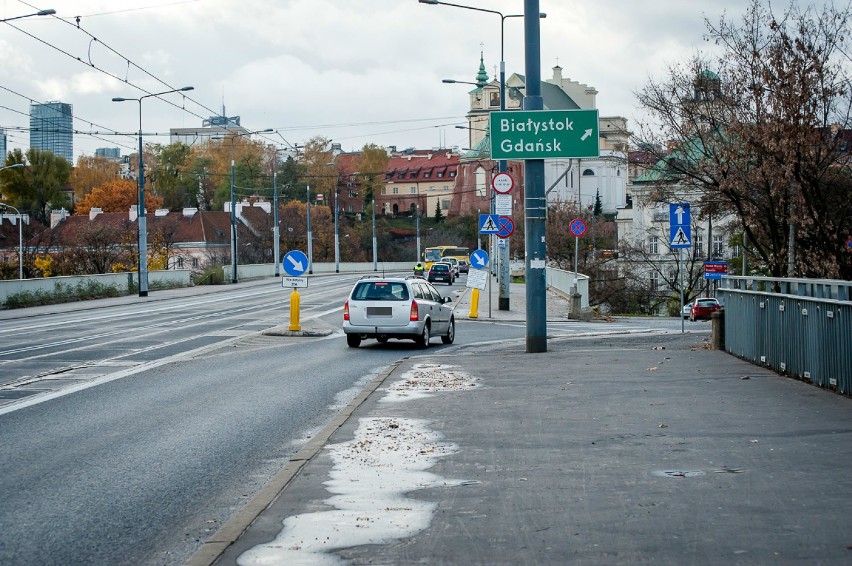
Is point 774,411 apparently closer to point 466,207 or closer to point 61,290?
point 61,290

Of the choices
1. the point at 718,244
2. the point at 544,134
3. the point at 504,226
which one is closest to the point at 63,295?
the point at 504,226

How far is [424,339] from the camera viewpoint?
79.2 ft

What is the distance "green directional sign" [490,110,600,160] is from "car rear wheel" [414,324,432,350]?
518cm

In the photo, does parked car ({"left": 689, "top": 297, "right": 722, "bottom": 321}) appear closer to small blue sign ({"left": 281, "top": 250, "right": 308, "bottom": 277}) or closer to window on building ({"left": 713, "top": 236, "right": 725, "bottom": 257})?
window on building ({"left": 713, "top": 236, "right": 725, "bottom": 257})

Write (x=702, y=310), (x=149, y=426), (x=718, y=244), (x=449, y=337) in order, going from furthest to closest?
(x=718, y=244) → (x=702, y=310) → (x=449, y=337) → (x=149, y=426)

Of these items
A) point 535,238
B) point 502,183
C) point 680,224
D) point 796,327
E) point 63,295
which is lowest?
point 63,295

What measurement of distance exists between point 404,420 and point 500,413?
42.1 inches

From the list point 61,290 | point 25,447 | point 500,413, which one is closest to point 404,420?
point 500,413

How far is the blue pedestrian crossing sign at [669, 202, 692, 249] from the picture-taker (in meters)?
24.2

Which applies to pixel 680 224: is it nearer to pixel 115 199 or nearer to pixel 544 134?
pixel 544 134

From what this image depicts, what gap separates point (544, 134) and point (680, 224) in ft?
19.6

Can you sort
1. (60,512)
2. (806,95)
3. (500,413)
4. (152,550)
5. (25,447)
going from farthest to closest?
(806,95) < (500,413) < (25,447) < (60,512) < (152,550)

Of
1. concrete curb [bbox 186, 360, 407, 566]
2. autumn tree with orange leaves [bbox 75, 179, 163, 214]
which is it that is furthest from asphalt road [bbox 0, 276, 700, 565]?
autumn tree with orange leaves [bbox 75, 179, 163, 214]

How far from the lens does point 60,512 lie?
7582 mm
